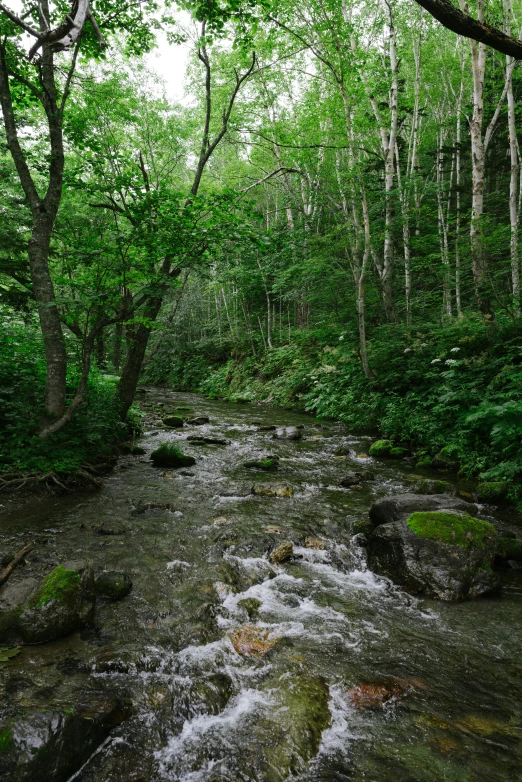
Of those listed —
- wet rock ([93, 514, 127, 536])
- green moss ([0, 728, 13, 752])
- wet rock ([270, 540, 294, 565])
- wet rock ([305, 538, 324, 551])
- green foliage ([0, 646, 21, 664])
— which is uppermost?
green moss ([0, 728, 13, 752])

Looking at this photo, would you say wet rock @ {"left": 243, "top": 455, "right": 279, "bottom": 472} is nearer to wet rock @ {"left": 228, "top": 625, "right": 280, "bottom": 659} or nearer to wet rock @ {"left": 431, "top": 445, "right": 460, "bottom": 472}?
wet rock @ {"left": 431, "top": 445, "right": 460, "bottom": 472}

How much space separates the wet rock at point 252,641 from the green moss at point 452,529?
2339 millimetres

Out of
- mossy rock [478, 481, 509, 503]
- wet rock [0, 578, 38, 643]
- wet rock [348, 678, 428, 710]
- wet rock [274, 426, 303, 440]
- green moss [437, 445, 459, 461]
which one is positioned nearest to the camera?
wet rock [348, 678, 428, 710]

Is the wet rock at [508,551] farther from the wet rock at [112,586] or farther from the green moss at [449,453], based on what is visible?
the wet rock at [112,586]

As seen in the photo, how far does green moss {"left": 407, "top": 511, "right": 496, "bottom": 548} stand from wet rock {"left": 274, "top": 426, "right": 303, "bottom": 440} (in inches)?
287

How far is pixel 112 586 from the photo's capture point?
14.1 feet

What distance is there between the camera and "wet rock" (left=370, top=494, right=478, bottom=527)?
19.1ft

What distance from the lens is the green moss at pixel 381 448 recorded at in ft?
33.7

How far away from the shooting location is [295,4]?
514 inches

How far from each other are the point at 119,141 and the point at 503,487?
55.8 ft

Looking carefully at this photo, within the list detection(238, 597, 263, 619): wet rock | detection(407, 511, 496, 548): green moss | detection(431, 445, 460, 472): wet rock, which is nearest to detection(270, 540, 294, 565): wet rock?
detection(238, 597, 263, 619): wet rock

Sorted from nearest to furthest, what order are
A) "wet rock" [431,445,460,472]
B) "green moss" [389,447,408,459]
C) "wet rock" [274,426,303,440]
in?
"wet rock" [431,445,460,472] → "green moss" [389,447,408,459] → "wet rock" [274,426,303,440]

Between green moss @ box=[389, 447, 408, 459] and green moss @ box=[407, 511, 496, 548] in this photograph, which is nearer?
green moss @ box=[407, 511, 496, 548]

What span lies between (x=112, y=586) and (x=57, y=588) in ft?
2.48
